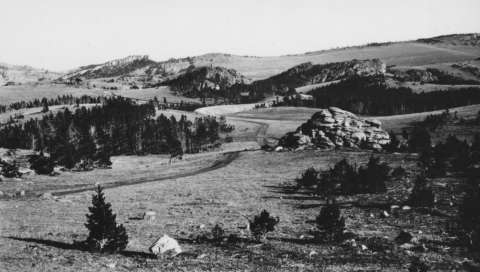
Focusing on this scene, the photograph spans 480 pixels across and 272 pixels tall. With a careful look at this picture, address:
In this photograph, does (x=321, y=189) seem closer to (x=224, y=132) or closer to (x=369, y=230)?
(x=369, y=230)

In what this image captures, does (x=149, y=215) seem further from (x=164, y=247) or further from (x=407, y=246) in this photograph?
(x=407, y=246)

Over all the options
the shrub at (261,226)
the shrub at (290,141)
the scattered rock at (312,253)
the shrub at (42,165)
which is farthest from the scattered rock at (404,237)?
the shrub at (290,141)

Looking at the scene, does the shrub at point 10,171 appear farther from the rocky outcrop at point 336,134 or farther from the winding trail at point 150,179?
the rocky outcrop at point 336,134

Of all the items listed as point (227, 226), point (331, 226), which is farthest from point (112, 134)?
point (331, 226)

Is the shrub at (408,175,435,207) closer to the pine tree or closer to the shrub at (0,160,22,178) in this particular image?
the pine tree

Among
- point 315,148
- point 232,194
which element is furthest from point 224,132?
point 232,194
